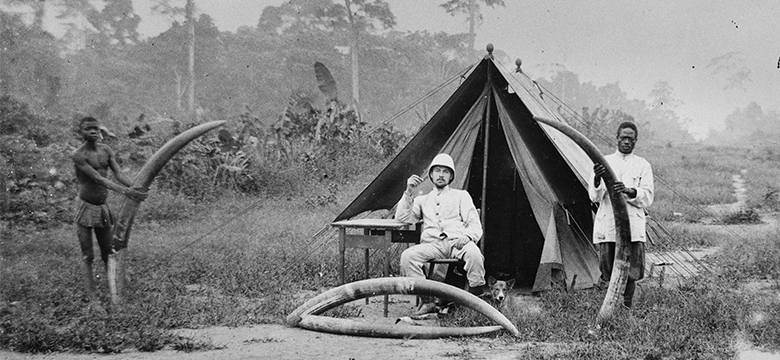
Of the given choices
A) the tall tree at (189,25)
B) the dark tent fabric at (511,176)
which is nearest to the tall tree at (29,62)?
the tall tree at (189,25)

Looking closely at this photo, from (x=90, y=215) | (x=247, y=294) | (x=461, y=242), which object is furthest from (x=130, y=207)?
(x=461, y=242)

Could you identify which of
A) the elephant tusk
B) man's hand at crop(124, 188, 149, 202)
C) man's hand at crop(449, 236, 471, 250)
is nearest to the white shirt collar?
man's hand at crop(449, 236, 471, 250)

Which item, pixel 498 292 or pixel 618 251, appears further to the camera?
pixel 498 292

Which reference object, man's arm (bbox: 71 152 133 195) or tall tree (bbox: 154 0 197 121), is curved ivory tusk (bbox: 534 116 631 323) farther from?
tall tree (bbox: 154 0 197 121)

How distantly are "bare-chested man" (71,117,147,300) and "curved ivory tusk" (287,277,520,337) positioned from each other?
1.99 meters

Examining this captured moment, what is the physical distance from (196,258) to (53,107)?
1296cm

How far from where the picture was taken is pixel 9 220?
8812 millimetres

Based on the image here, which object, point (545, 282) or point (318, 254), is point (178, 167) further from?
point (545, 282)

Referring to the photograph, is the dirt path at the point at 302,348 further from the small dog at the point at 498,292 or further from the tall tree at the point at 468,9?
the tall tree at the point at 468,9

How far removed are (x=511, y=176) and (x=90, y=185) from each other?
4.16 meters

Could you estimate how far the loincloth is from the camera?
17.5ft

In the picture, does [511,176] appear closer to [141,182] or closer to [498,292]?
[498,292]

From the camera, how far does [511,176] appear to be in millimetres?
6641

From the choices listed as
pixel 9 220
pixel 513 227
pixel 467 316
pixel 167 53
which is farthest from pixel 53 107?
pixel 467 316
